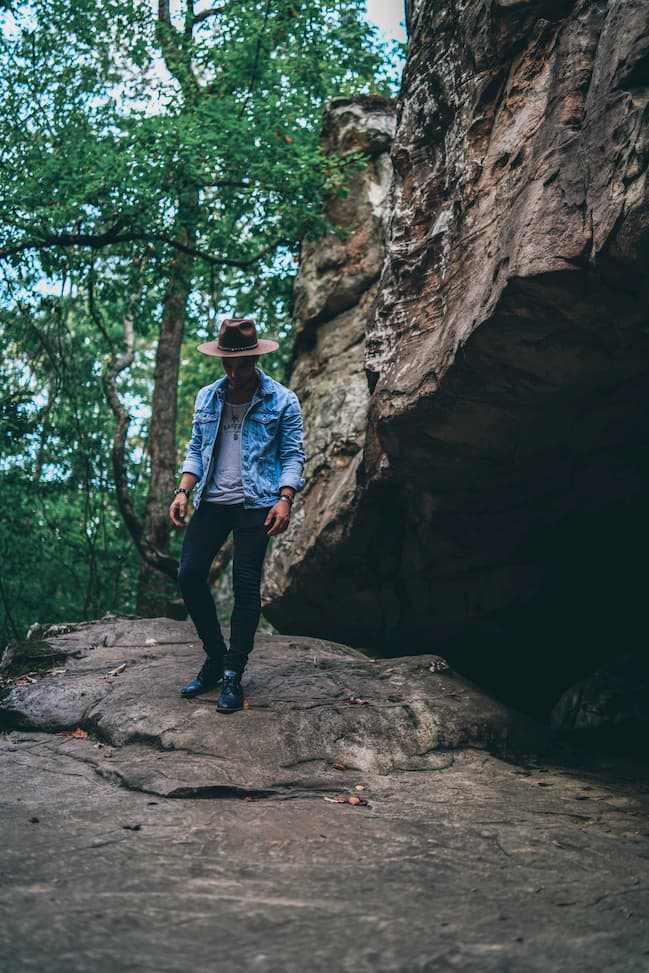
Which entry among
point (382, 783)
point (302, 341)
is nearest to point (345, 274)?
point (302, 341)

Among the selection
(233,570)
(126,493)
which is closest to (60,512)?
(126,493)

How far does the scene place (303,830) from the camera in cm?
354

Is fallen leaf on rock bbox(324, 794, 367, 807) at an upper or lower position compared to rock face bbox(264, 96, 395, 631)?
lower

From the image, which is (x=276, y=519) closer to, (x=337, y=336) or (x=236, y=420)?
(x=236, y=420)

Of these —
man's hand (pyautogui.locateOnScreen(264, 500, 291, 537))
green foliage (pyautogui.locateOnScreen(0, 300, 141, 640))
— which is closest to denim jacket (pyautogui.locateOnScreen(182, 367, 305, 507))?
A: man's hand (pyautogui.locateOnScreen(264, 500, 291, 537))

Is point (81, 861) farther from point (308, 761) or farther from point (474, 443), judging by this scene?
point (474, 443)

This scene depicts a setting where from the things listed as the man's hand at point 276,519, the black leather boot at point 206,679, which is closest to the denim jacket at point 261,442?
the man's hand at point 276,519

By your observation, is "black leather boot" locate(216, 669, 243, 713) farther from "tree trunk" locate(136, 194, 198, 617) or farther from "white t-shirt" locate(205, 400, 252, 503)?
"tree trunk" locate(136, 194, 198, 617)

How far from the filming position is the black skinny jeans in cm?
511

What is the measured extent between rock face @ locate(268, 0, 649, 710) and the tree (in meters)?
A: 3.73

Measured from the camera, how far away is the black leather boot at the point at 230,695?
16.4 feet

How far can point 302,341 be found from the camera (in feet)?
33.1

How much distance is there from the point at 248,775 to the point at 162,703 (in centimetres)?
105

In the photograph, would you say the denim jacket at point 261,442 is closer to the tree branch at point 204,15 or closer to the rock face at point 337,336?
the rock face at point 337,336
